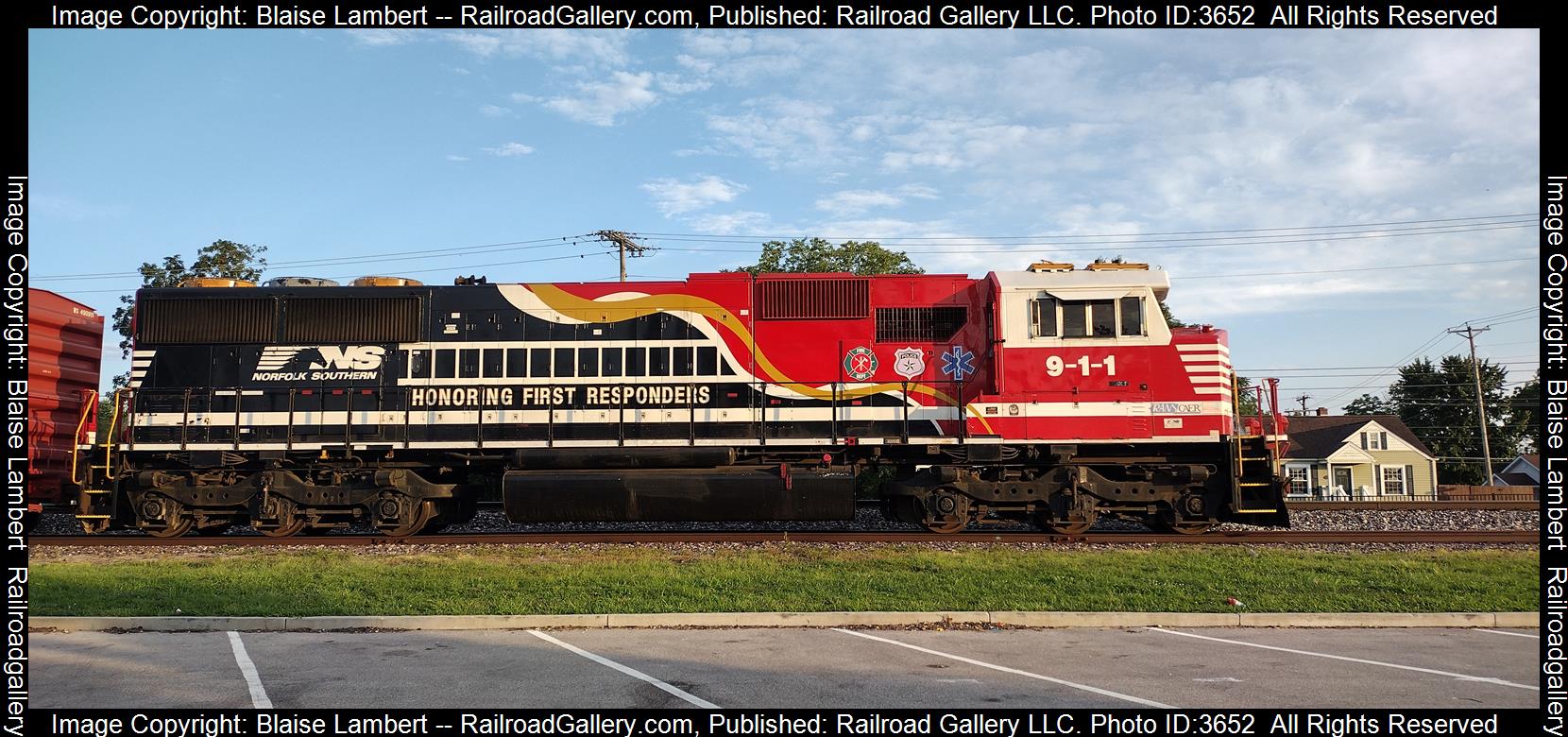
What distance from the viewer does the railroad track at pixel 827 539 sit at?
1331cm

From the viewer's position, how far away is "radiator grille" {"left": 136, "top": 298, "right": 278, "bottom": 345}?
14320mm

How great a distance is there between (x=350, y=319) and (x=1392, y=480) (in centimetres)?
6093

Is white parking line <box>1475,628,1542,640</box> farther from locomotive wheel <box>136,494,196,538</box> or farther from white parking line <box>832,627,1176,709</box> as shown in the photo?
locomotive wheel <box>136,494,196,538</box>

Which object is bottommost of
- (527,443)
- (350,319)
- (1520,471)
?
(1520,471)

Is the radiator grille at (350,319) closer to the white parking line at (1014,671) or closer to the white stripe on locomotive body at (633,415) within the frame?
the white stripe on locomotive body at (633,415)

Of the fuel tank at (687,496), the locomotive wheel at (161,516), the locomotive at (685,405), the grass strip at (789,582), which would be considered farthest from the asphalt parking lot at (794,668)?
the locomotive wheel at (161,516)

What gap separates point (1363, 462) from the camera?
177 ft

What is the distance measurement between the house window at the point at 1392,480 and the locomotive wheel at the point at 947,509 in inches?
2109

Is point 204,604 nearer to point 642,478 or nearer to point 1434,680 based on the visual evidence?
point 642,478

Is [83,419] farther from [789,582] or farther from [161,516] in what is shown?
[789,582]

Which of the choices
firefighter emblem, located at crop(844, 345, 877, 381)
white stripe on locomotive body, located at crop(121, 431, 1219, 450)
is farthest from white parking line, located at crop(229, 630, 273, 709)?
firefighter emblem, located at crop(844, 345, 877, 381)

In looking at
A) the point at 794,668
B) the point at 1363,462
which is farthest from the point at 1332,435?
the point at 794,668

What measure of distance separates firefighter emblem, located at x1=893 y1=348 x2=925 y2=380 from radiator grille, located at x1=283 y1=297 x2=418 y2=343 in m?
7.56
